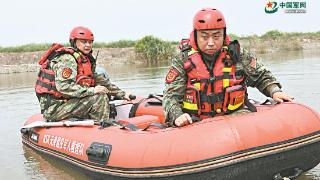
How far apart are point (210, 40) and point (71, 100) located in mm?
2279

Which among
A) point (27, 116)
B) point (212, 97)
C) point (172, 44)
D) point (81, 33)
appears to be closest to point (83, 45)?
point (81, 33)

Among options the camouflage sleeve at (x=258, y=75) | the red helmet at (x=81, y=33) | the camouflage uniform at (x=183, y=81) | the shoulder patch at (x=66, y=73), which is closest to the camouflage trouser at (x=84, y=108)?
the shoulder patch at (x=66, y=73)

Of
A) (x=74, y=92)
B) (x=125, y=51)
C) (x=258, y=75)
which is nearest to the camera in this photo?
(x=258, y=75)

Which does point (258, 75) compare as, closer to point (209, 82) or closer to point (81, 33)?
point (209, 82)

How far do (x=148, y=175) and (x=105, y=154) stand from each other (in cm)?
55

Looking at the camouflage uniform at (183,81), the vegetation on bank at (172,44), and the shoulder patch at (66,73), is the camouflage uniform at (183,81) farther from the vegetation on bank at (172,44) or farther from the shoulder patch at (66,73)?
the vegetation on bank at (172,44)

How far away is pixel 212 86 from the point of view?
377cm

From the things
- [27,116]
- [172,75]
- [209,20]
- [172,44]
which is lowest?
[27,116]

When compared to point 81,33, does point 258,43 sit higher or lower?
lower

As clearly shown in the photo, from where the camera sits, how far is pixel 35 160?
5.41m

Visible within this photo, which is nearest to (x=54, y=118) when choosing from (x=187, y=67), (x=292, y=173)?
(x=187, y=67)

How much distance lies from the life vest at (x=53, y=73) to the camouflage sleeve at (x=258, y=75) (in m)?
2.18

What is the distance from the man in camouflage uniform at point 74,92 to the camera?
16.9ft

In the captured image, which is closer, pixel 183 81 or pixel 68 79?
pixel 183 81
